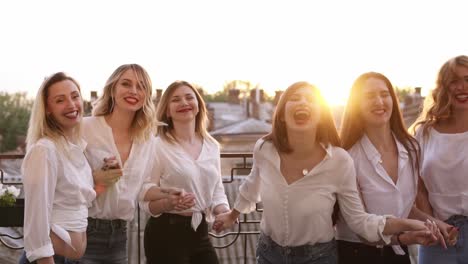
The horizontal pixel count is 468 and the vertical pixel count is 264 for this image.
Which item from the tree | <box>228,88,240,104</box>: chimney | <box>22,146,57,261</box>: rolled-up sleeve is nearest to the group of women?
<box>22,146,57,261</box>: rolled-up sleeve

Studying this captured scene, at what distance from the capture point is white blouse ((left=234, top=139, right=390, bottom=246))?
2836mm

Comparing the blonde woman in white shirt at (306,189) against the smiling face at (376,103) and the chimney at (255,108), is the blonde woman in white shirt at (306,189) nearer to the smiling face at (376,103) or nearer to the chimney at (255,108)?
the smiling face at (376,103)

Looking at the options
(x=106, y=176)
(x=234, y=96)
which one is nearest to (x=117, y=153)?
(x=106, y=176)

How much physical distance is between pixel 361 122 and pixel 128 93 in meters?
1.33

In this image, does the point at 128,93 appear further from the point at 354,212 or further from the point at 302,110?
the point at 354,212

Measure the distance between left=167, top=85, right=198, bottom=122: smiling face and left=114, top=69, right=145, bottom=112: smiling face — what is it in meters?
0.31

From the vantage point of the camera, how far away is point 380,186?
298cm

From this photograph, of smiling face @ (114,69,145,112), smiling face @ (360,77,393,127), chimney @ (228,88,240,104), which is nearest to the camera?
smiling face @ (360,77,393,127)

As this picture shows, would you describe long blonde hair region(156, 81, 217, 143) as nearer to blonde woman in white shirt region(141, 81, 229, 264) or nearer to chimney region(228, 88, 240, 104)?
blonde woman in white shirt region(141, 81, 229, 264)

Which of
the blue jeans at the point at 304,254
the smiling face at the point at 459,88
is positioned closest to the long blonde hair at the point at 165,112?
the blue jeans at the point at 304,254

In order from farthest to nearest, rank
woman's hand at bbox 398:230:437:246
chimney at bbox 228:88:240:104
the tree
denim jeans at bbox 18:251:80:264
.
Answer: the tree, chimney at bbox 228:88:240:104, woman's hand at bbox 398:230:437:246, denim jeans at bbox 18:251:80:264

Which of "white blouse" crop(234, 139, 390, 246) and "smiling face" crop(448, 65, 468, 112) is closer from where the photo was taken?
"white blouse" crop(234, 139, 390, 246)

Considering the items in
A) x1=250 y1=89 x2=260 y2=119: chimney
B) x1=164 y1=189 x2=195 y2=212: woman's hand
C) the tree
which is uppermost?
x1=164 y1=189 x2=195 y2=212: woman's hand

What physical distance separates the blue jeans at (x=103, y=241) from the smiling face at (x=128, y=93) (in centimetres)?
66
